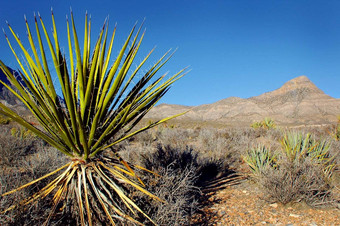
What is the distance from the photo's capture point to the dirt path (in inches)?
111

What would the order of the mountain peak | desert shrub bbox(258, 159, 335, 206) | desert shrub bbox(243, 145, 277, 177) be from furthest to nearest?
the mountain peak, desert shrub bbox(243, 145, 277, 177), desert shrub bbox(258, 159, 335, 206)

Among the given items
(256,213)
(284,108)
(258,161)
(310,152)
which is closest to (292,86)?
(284,108)

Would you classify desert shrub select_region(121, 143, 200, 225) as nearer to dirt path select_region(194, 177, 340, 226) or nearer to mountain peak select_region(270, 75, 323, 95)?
dirt path select_region(194, 177, 340, 226)

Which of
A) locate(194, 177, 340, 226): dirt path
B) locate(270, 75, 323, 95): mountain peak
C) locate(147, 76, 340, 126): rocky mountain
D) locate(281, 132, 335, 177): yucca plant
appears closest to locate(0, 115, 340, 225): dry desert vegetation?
locate(194, 177, 340, 226): dirt path

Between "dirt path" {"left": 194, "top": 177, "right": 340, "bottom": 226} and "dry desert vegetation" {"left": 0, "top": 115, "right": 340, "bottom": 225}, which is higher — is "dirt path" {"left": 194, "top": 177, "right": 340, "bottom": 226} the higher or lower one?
the lower one

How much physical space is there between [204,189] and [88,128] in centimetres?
262

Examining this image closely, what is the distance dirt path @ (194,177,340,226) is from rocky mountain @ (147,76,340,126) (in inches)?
1205

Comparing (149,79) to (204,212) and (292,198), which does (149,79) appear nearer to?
(204,212)

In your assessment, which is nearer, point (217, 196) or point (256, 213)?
point (256, 213)

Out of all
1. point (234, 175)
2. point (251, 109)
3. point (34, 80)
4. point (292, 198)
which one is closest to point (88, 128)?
point (34, 80)

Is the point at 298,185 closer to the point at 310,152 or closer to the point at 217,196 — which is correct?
the point at 217,196

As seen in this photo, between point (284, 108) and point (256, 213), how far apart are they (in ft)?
152

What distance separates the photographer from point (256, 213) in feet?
10.2

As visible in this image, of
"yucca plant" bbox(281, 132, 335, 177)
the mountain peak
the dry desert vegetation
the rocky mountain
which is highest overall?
the mountain peak
